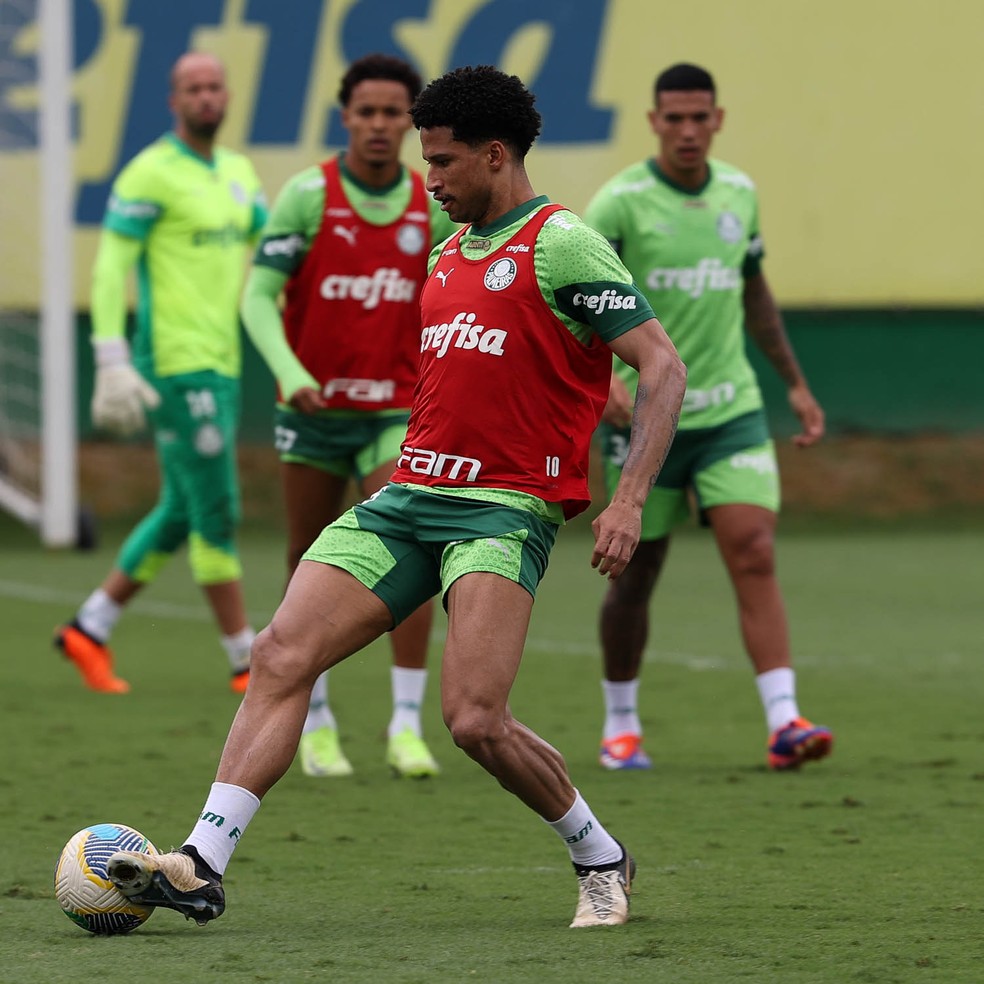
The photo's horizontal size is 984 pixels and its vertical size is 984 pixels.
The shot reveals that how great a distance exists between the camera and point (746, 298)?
340 inches

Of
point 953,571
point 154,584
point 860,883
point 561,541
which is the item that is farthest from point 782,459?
point 860,883

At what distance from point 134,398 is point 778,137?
1167 centimetres

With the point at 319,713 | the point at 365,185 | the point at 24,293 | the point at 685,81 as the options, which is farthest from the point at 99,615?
the point at 24,293

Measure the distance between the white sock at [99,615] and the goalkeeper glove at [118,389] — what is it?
942 millimetres

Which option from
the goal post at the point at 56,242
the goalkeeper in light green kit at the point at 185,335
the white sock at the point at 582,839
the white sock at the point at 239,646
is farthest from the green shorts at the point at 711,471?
the goal post at the point at 56,242

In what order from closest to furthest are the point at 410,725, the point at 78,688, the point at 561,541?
1. the point at 410,725
2. the point at 78,688
3. the point at 561,541

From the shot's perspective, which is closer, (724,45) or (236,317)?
(236,317)

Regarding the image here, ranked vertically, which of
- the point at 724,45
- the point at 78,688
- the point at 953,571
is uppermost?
the point at 724,45

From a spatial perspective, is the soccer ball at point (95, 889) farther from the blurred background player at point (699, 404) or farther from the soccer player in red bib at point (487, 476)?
the blurred background player at point (699, 404)

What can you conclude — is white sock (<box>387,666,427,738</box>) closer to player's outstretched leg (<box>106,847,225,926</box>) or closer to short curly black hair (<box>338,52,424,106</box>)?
short curly black hair (<box>338,52,424,106</box>)

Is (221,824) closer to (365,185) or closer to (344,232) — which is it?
(344,232)

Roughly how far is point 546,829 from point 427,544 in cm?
181

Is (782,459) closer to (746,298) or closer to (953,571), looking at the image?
(953,571)

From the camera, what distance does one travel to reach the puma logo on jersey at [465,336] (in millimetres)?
5359
